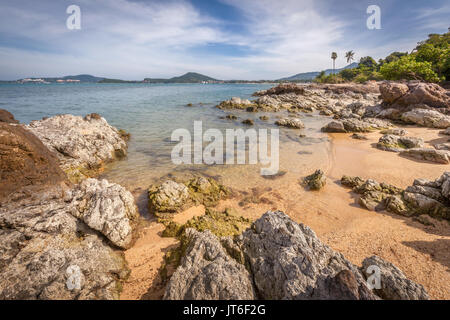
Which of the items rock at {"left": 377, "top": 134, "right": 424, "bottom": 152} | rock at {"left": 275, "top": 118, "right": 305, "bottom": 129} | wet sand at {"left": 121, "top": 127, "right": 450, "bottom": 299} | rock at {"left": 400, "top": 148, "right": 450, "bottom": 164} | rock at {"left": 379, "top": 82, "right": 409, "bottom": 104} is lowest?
wet sand at {"left": 121, "top": 127, "right": 450, "bottom": 299}

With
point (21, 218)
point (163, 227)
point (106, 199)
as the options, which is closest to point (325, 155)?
point (163, 227)

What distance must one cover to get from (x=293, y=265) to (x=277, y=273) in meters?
0.37

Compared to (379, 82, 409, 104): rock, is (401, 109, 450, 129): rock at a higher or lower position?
lower

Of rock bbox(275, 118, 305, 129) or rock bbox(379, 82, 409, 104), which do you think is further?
rock bbox(379, 82, 409, 104)

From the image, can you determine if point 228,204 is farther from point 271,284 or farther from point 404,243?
point 404,243

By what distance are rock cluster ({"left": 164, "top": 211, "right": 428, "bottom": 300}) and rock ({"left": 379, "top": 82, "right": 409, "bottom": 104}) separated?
98.4ft

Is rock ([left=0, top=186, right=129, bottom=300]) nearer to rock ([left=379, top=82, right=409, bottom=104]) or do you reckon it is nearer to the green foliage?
rock ([left=379, top=82, right=409, bottom=104])

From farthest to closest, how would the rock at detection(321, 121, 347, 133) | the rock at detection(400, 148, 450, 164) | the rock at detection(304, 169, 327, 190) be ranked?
1. the rock at detection(321, 121, 347, 133)
2. the rock at detection(400, 148, 450, 164)
3. the rock at detection(304, 169, 327, 190)

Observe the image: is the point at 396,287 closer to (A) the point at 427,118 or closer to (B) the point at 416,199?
(B) the point at 416,199

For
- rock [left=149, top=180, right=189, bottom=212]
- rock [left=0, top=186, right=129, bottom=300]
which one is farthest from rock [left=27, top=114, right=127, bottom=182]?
rock [left=149, top=180, right=189, bottom=212]

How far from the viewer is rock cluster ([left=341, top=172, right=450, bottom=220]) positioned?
260 inches
